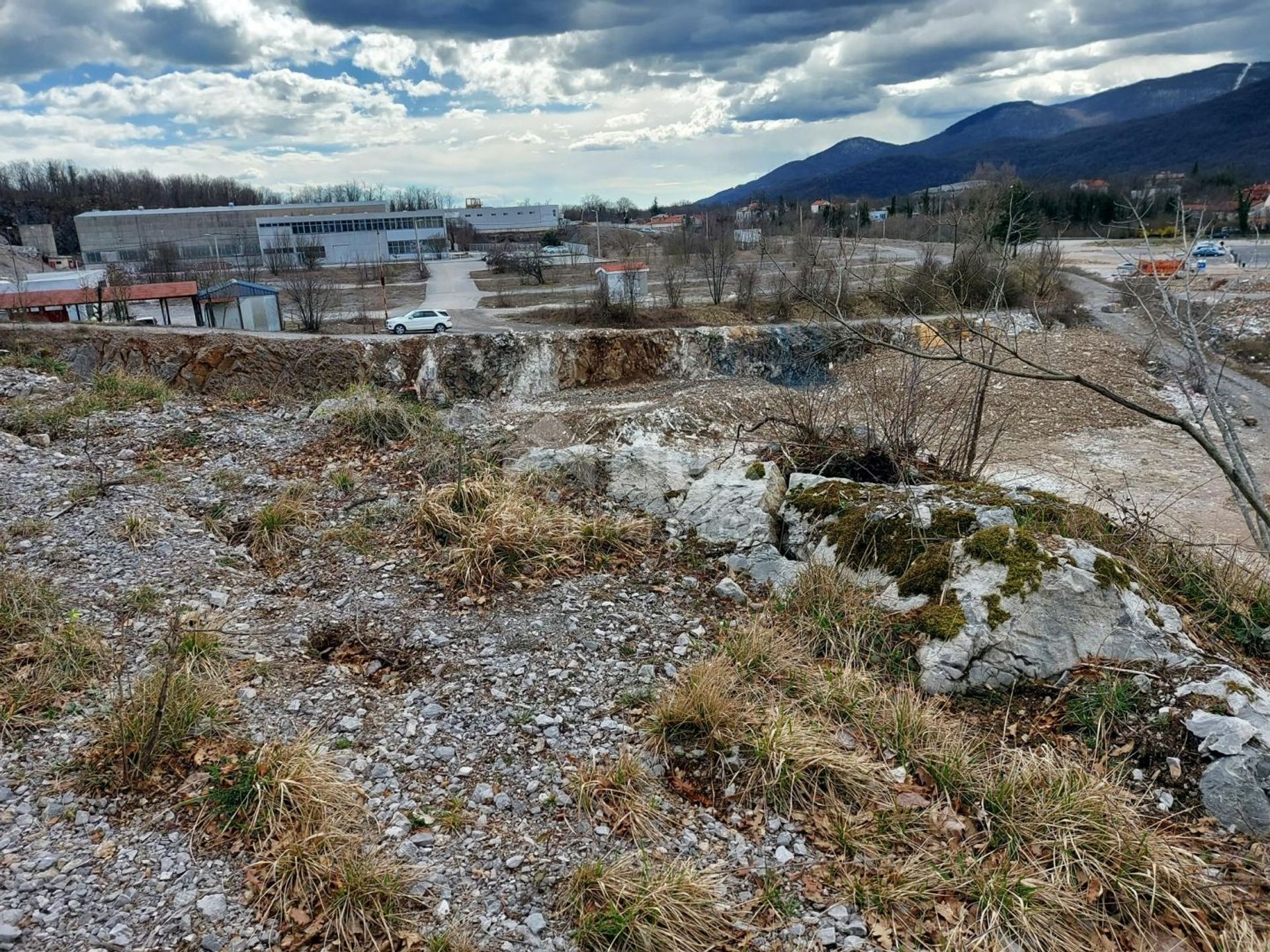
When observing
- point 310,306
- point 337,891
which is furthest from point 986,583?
point 310,306

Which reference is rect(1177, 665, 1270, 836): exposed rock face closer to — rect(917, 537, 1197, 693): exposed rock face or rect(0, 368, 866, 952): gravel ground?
rect(917, 537, 1197, 693): exposed rock face

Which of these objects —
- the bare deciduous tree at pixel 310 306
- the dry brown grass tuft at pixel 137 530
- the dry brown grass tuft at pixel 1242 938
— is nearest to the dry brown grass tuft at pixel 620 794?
the dry brown grass tuft at pixel 1242 938

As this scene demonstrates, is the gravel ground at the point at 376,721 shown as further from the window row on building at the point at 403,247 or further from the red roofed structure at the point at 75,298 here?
the window row on building at the point at 403,247

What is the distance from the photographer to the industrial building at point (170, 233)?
64.4 m

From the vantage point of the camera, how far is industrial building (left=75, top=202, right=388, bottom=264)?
64438 millimetres

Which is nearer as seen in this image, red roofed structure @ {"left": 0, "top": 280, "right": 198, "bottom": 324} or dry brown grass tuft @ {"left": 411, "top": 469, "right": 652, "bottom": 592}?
dry brown grass tuft @ {"left": 411, "top": 469, "right": 652, "bottom": 592}

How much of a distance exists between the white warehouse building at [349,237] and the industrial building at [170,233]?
2.15 metres

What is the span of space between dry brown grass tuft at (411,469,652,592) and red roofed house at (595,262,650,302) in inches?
814

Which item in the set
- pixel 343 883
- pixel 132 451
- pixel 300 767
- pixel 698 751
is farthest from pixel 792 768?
pixel 132 451

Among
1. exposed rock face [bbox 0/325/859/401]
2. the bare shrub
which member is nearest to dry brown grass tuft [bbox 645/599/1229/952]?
exposed rock face [bbox 0/325/859/401]

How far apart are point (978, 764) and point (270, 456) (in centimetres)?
738

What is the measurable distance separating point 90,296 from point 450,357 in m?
15.2

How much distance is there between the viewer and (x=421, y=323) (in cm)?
2386

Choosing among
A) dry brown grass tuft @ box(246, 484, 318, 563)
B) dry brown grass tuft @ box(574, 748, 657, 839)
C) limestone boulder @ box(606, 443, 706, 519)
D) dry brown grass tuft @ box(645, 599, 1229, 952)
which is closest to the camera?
dry brown grass tuft @ box(645, 599, 1229, 952)
